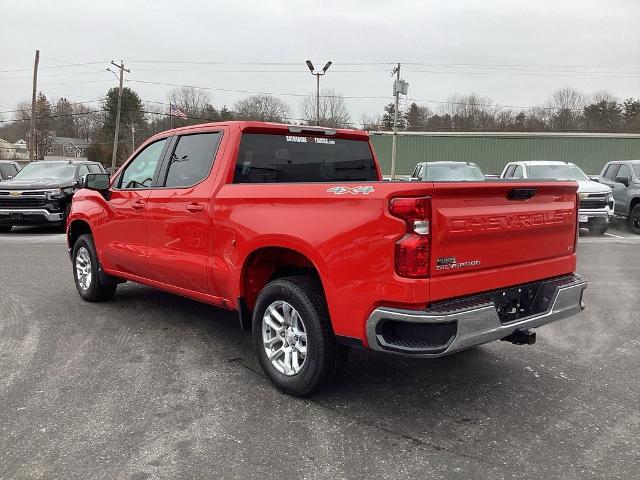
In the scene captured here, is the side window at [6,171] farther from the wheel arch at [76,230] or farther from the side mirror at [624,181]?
the side mirror at [624,181]

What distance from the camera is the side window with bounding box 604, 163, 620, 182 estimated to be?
15455 millimetres

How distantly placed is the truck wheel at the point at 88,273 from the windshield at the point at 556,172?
435 inches

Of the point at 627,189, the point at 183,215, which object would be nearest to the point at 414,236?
the point at 183,215

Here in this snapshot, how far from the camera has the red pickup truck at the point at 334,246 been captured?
3121 millimetres

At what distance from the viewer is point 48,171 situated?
614 inches

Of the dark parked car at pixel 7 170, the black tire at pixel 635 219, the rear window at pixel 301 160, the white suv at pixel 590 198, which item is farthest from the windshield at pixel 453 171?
the dark parked car at pixel 7 170

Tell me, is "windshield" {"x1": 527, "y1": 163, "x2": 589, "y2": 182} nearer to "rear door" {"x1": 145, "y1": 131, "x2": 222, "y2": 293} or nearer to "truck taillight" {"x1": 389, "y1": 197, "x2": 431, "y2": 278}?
"rear door" {"x1": 145, "y1": 131, "x2": 222, "y2": 293}

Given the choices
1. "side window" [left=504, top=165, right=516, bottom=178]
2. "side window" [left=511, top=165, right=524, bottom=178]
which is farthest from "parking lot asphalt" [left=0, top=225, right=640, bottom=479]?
"side window" [left=504, top=165, right=516, bottom=178]

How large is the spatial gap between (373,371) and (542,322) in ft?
4.36

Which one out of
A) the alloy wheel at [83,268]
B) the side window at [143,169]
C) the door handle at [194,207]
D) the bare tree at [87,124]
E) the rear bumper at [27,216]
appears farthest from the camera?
the bare tree at [87,124]

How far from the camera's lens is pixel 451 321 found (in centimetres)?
307

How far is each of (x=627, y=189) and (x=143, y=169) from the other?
13287mm

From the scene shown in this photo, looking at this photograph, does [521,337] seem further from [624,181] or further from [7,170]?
[7,170]

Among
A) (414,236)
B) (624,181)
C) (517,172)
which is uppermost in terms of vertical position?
(517,172)
